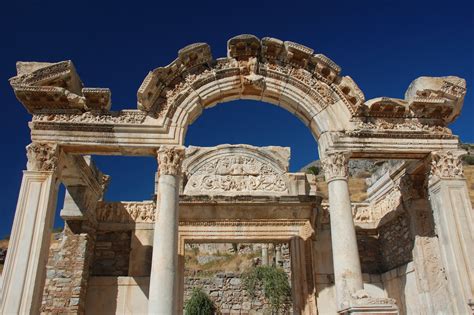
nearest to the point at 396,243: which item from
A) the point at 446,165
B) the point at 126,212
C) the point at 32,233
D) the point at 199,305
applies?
the point at 446,165

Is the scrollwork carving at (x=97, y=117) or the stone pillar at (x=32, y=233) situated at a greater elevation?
the scrollwork carving at (x=97, y=117)

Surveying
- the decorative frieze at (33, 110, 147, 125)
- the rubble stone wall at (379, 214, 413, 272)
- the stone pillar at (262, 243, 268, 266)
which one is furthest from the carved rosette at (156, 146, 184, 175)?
the stone pillar at (262, 243, 268, 266)

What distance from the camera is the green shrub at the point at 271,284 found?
20.8m

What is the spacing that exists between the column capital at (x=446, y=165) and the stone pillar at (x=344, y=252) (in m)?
2.09

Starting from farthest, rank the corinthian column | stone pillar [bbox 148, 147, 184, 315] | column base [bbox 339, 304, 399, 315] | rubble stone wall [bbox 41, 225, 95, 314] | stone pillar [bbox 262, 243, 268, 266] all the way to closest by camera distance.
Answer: stone pillar [bbox 262, 243, 268, 266] → rubble stone wall [bbox 41, 225, 95, 314] → the corinthian column → stone pillar [bbox 148, 147, 184, 315] → column base [bbox 339, 304, 399, 315]

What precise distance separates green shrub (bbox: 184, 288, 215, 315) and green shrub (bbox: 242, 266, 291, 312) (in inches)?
84.5

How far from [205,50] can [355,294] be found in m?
6.30

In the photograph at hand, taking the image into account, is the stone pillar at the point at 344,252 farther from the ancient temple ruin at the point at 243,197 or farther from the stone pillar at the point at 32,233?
the stone pillar at the point at 32,233

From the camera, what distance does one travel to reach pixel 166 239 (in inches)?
324

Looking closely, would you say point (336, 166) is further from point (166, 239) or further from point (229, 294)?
point (229, 294)

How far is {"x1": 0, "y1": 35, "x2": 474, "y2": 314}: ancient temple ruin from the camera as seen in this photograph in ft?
27.8

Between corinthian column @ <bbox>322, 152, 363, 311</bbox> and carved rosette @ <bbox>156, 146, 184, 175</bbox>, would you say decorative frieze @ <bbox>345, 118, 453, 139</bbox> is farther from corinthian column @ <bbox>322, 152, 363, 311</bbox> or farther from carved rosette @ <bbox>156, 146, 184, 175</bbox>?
carved rosette @ <bbox>156, 146, 184, 175</bbox>

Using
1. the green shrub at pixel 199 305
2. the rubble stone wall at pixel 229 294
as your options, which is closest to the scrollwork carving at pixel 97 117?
the green shrub at pixel 199 305

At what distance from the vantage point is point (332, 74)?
9945mm
